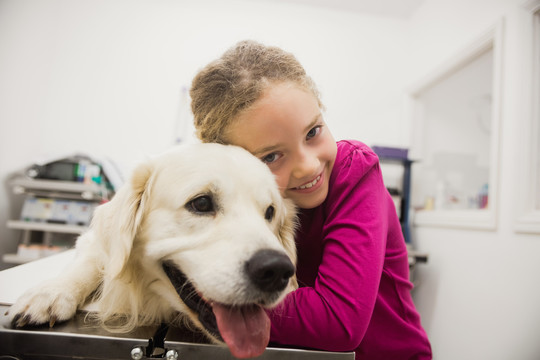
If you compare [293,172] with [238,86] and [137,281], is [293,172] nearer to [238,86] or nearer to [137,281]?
[238,86]

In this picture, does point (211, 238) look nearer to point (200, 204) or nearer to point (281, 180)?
point (200, 204)

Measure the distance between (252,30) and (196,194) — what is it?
52 cm

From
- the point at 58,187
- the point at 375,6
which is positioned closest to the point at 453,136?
the point at 375,6

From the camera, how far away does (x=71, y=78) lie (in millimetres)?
1923

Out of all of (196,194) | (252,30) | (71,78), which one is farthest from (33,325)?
(71,78)

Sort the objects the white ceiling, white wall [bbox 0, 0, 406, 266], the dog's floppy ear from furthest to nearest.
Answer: the white ceiling < white wall [bbox 0, 0, 406, 266] < the dog's floppy ear

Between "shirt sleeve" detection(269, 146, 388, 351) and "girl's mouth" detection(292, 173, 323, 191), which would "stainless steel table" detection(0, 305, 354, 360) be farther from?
"girl's mouth" detection(292, 173, 323, 191)

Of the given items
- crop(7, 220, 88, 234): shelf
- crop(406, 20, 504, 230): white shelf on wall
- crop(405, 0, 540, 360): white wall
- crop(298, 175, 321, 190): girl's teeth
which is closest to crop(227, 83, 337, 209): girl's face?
crop(298, 175, 321, 190): girl's teeth

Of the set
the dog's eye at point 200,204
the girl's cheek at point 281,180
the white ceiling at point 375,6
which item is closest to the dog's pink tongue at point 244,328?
the dog's eye at point 200,204

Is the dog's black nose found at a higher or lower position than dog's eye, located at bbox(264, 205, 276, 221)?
lower

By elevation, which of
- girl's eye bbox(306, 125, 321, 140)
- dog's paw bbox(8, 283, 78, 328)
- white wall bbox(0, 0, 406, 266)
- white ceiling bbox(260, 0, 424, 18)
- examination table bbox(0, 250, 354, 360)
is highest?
white ceiling bbox(260, 0, 424, 18)

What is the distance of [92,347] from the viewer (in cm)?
49

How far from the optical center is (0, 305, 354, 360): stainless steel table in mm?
477

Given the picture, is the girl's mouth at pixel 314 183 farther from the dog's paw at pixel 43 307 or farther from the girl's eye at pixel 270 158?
the dog's paw at pixel 43 307
